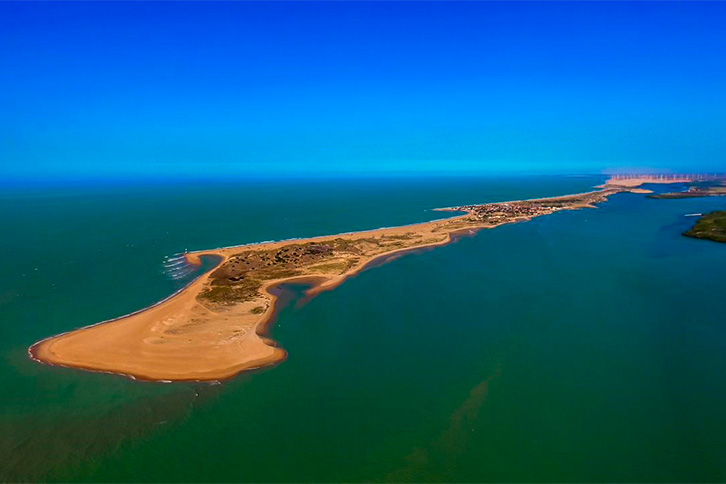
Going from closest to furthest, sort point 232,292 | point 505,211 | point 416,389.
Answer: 1. point 416,389
2. point 232,292
3. point 505,211

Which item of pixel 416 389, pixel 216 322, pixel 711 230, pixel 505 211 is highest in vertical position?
pixel 505 211

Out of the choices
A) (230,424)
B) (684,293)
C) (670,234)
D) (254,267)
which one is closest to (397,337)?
(230,424)

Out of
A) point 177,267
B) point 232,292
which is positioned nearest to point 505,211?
point 177,267

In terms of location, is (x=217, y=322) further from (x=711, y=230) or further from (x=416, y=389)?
(x=711, y=230)

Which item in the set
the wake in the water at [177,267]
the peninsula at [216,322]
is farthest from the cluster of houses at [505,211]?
the wake in the water at [177,267]

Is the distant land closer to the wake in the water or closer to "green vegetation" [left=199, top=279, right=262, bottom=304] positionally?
"green vegetation" [left=199, top=279, right=262, bottom=304]

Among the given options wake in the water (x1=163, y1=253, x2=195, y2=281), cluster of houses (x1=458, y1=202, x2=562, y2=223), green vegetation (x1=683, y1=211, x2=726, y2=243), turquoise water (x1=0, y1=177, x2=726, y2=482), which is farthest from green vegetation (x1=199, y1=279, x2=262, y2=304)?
green vegetation (x1=683, y1=211, x2=726, y2=243)

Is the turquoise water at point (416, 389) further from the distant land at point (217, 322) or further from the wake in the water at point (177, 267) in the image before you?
the wake in the water at point (177, 267)
